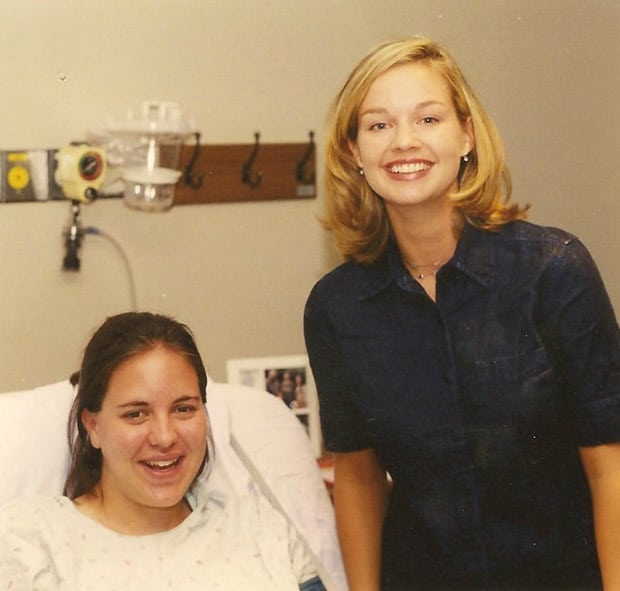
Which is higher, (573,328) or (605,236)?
(605,236)

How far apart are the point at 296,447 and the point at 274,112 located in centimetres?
83

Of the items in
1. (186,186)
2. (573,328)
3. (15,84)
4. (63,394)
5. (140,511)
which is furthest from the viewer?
(186,186)

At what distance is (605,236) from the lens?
2.59 m

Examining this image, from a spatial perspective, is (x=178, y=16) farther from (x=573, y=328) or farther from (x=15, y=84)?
(x=573, y=328)

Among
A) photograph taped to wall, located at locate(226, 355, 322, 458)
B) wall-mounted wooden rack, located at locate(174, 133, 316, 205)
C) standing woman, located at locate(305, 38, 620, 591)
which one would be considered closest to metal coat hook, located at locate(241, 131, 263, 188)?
wall-mounted wooden rack, located at locate(174, 133, 316, 205)

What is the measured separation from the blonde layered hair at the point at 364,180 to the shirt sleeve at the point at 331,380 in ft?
0.37

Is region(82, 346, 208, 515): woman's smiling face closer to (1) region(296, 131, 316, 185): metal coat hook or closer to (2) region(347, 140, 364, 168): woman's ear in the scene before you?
(2) region(347, 140, 364, 168): woman's ear

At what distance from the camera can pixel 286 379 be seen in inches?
95.3

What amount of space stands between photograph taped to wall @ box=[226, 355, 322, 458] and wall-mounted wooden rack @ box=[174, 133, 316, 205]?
0.38 metres

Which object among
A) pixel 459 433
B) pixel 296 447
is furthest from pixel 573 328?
pixel 296 447

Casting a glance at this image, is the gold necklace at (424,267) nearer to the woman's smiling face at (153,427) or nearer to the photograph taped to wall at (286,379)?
the woman's smiling face at (153,427)

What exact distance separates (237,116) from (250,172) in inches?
5.1

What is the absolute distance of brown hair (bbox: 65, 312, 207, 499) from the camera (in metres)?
1.62

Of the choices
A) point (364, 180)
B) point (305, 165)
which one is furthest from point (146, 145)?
point (364, 180)
